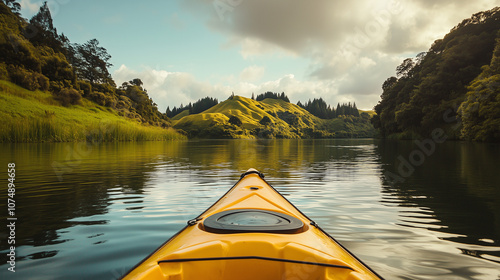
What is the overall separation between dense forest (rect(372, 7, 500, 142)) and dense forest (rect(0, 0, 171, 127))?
238ft

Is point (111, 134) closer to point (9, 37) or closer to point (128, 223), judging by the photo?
point (9, 37)

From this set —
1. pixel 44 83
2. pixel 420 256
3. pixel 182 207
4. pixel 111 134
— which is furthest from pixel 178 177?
pixel 44 83

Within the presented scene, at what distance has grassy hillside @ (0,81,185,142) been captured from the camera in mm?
30500

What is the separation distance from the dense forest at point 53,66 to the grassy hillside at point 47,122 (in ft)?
8.69

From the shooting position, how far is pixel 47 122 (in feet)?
109

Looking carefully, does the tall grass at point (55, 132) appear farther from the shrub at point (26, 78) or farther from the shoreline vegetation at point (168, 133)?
the shrub at point (26, 78)

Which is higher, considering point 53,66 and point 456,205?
point 53,66

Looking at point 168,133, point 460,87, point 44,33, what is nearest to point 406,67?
point 460,87

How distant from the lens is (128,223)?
5.53m

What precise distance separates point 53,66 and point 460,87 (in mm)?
86020

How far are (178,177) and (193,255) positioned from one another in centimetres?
1007

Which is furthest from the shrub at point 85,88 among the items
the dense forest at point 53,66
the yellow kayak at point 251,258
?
the yellow kayak at point 251,258

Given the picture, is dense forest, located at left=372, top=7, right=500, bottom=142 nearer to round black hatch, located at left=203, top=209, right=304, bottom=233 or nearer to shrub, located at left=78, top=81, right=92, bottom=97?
round black hatch, located at left=203, top=209, right=304, bottom=233

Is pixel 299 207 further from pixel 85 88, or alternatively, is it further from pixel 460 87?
pixel 85 88
